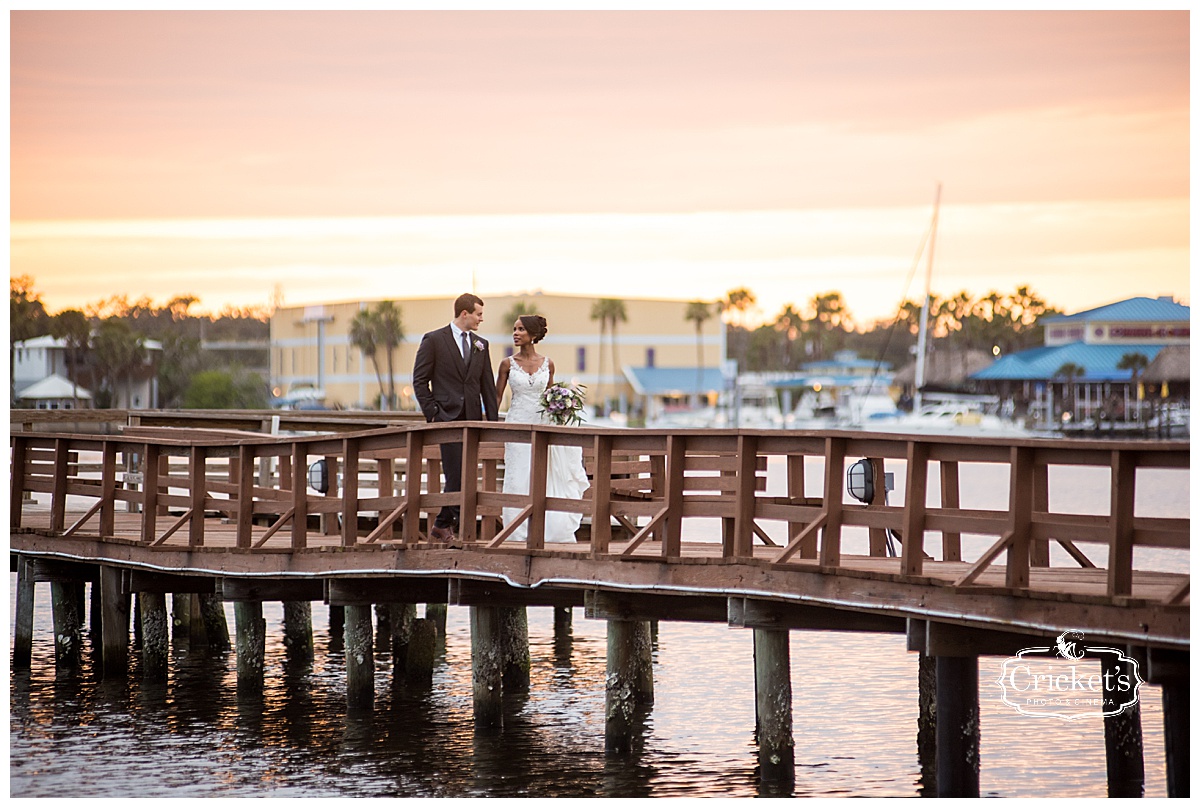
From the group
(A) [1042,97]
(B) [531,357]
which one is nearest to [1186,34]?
(B) [531,357]

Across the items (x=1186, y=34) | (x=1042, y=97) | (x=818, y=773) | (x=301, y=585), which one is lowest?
(x=818, y=773)

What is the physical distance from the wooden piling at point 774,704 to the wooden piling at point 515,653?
14.8 feet

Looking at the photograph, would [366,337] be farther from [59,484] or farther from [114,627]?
[59,484]

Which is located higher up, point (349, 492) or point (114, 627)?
point (349, 492)

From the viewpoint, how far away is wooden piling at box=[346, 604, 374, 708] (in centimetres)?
1348

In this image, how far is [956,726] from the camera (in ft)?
31.8

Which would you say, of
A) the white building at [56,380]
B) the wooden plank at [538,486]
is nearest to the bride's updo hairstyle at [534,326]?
the wooden plank at [538,486]

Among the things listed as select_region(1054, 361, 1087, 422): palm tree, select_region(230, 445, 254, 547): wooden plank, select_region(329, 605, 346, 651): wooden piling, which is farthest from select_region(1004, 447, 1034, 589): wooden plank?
select_region(1054, 361, 1087, 422): palm tree

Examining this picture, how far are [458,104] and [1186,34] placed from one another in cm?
4438

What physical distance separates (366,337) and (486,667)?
290ft

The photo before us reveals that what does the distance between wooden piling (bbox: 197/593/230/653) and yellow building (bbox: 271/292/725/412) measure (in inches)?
3085

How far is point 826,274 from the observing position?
10644 centimetres

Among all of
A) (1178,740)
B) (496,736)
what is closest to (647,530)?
(496,736)
